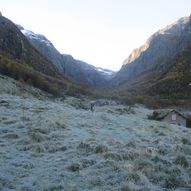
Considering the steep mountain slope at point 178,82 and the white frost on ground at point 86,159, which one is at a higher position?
the steep mountain slope at point 178,82

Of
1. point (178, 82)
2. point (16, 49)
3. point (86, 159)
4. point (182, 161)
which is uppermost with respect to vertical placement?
point (16, 49)

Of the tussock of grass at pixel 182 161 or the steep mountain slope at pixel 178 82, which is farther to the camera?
the steep mountain slope at pixel 178 82

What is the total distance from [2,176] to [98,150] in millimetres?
5464

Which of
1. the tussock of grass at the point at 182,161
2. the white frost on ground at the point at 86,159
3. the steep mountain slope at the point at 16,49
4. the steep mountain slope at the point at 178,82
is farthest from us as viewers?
the steep mountain slope at the point at 178,82

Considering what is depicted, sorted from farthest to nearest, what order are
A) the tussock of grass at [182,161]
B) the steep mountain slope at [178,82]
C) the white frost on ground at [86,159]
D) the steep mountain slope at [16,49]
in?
1. the steep mountain slope at [178,82]
2. the steep mountain slope at [16,49]
3. the tussock of grass at [182,161]
4. the white frost on ground at [86,159]

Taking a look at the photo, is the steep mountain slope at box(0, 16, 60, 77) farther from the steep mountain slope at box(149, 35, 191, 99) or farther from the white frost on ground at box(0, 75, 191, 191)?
the white frost on ground at box(0, 75, 191, 191)

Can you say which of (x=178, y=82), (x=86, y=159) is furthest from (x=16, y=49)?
(x=86, y=159)

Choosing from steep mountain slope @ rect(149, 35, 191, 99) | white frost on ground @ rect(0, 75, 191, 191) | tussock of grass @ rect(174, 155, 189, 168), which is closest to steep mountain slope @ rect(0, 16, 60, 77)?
steep mountain slope @ rect(149, 35, 191, 99)

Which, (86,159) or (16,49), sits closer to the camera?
(86,159)

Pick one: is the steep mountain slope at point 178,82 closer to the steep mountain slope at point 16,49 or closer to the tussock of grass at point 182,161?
the steep mountain slope at point 16,49

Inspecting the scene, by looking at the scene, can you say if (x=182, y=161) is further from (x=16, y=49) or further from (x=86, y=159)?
(x=16, y=49)

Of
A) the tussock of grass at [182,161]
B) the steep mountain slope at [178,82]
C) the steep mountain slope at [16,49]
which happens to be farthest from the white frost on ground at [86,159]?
the steep mountain slope at [178,82]

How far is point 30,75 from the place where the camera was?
75688 millimetres

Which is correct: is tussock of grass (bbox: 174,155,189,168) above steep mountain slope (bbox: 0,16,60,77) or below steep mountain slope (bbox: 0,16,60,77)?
below
